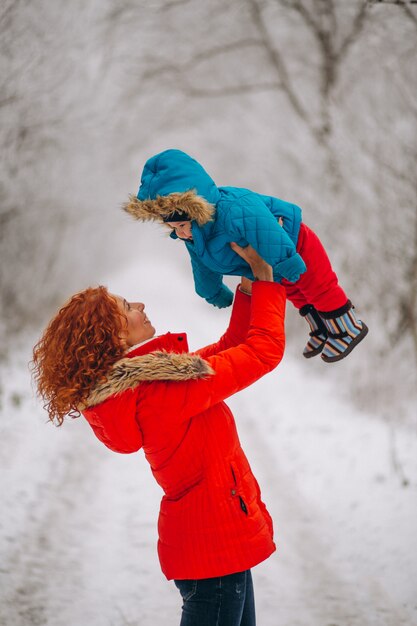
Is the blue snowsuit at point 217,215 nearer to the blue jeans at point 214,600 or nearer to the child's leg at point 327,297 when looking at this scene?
the child's leg at point 327,297

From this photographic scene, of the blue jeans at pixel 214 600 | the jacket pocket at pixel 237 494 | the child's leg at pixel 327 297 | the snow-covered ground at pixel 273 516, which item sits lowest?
the snow-covered ground at pixel 273 516

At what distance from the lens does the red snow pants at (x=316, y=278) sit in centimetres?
200

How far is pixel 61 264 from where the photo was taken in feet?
33.1

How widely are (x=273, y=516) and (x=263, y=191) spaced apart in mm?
6060

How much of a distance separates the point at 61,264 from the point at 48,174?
9.62ft

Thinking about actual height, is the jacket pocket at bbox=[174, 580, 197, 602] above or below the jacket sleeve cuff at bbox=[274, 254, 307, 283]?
below

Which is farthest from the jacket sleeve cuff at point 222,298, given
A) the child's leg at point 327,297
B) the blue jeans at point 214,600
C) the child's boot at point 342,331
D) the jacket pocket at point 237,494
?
the blue jeans at point 214,600

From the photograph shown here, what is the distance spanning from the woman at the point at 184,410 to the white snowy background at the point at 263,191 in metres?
1.10

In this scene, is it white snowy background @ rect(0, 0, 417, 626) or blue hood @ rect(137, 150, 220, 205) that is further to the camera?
white snowy background @ rect(0, 0, 417, 626)

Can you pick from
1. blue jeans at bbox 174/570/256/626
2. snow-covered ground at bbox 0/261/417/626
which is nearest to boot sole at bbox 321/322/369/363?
blue jeans at bbox 174/570/256/626

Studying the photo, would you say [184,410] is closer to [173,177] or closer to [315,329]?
[173,177]

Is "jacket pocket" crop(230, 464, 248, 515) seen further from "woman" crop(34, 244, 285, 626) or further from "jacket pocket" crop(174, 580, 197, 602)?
"jacket pocket" crop(174, 580, 197, 602)

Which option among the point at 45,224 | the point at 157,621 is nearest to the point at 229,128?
the point at 45,224

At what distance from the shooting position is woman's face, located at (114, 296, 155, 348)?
1.68 metres
